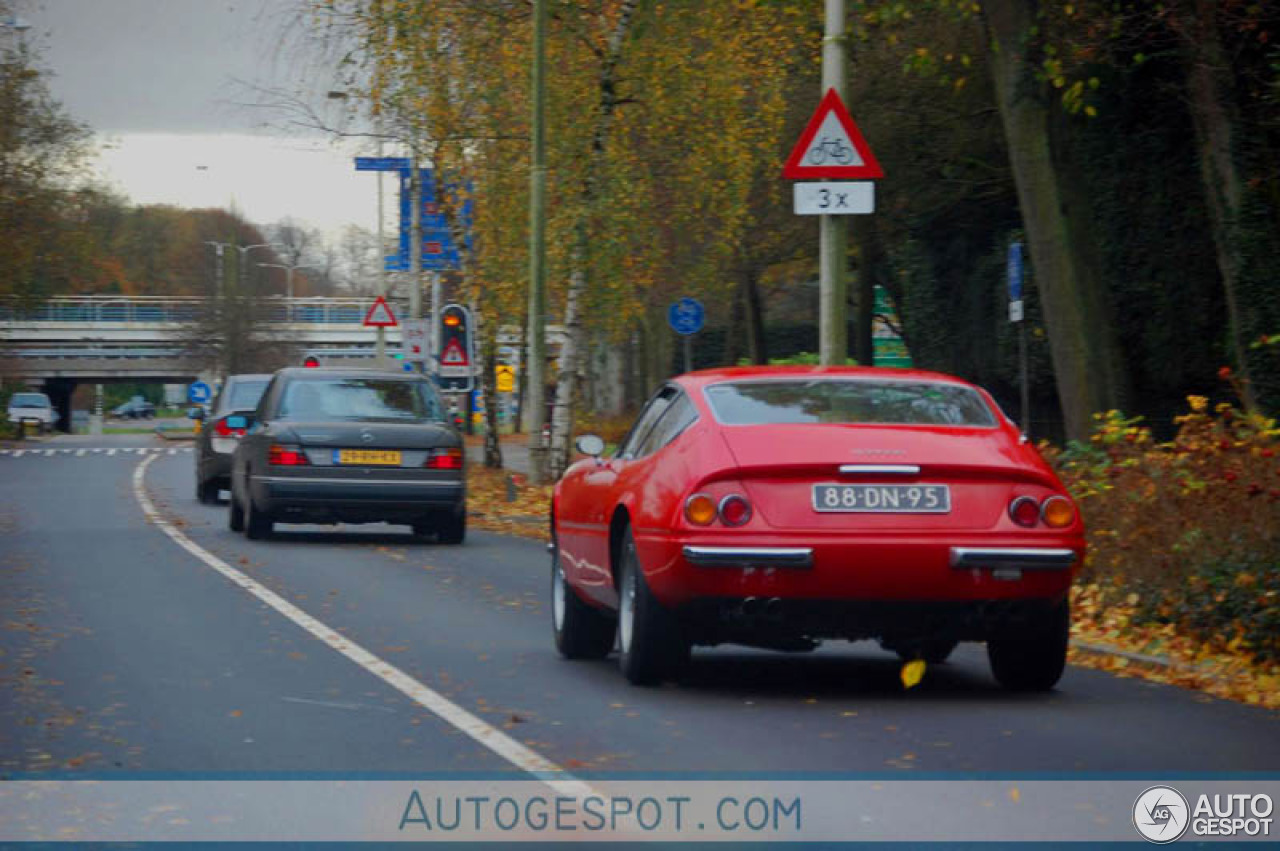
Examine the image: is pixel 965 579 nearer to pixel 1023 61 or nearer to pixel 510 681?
pixel 510 681

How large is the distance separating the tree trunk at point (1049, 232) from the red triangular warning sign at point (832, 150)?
14.4ft

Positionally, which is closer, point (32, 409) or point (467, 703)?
point (467, 703)

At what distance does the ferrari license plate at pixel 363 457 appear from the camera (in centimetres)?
2077

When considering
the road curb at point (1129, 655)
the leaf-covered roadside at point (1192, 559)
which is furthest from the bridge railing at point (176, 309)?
the road curb at point (1129, 655)

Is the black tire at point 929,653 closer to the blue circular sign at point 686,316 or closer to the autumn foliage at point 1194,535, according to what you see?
the autumn foliage at point 1194,535

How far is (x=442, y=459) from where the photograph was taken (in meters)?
21.0

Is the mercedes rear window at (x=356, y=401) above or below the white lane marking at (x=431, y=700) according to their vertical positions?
above

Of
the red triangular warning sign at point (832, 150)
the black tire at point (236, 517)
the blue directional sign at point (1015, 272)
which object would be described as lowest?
the black tire at point (236, 517)

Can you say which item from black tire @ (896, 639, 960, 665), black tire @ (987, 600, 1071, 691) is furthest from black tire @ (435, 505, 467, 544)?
black tire @ (987, 600, 1071, 691)

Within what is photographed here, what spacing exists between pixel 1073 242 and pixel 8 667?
12439 mm

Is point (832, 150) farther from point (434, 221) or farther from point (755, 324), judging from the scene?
point (755, 324)

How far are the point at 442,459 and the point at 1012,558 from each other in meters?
12.3

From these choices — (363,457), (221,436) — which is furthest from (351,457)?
(221,436)

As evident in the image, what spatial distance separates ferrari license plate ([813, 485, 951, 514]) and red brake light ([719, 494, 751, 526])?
0.95 ft
